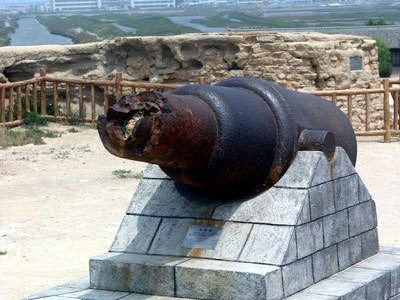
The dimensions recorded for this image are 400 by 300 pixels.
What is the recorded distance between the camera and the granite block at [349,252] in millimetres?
6098

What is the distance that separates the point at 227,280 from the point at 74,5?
607 feet

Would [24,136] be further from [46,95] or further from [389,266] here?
[389,266]

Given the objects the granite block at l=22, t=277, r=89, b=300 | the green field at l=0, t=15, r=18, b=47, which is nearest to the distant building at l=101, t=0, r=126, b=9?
the green field at l=0, t=15, r=18, b=47

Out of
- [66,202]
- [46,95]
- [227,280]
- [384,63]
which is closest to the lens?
[227,280]

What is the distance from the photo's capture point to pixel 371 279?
5953mm

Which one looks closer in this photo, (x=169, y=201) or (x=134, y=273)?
(x=134, y=273)

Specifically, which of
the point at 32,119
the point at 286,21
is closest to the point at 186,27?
the point at 286,21

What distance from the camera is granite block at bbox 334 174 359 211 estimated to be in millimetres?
6074

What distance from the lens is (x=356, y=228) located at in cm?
626

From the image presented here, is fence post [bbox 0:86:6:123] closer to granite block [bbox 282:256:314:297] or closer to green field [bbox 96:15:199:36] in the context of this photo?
granite block [bbox 282:256:314:297]

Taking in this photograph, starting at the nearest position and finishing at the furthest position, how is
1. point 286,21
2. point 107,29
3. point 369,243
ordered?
point 369,243
point 107,29
point 286,21

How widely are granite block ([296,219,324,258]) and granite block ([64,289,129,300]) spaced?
3.05 feet

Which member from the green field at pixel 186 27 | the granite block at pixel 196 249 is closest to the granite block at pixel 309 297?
the granite block at pixel 196 249

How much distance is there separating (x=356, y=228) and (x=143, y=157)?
5.44 feet
